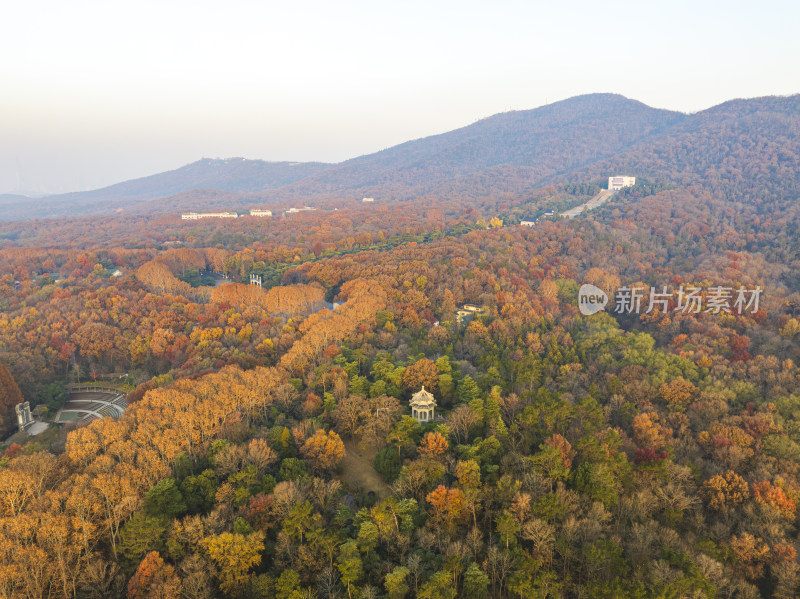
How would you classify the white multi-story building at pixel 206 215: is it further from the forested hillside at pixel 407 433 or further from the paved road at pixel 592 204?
the paved road at pixel 592 204

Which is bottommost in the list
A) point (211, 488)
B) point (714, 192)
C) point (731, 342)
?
point (731, 342)

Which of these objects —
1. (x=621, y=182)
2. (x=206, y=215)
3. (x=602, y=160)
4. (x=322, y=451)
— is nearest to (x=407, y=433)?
(x=322, y=451)

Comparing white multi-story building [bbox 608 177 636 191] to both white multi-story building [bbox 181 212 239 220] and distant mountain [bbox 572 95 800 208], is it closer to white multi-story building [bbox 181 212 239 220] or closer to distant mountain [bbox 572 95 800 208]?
distant mountain [bbox 572 95 800 208]

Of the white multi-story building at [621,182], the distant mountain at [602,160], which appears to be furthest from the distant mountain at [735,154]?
the white multi-story building at [621,182]

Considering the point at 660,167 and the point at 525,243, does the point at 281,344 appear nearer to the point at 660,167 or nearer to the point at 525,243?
the point at 525,243

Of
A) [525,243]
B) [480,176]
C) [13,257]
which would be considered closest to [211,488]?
[525,243]

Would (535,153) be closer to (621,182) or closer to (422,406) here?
(621,182)

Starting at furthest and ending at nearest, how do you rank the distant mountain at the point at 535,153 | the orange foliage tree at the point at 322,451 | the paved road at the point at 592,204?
the distant mountain at the point at 535,153, the paved road at the point at 592,204, the orange foliage tree at the point at 322,451
